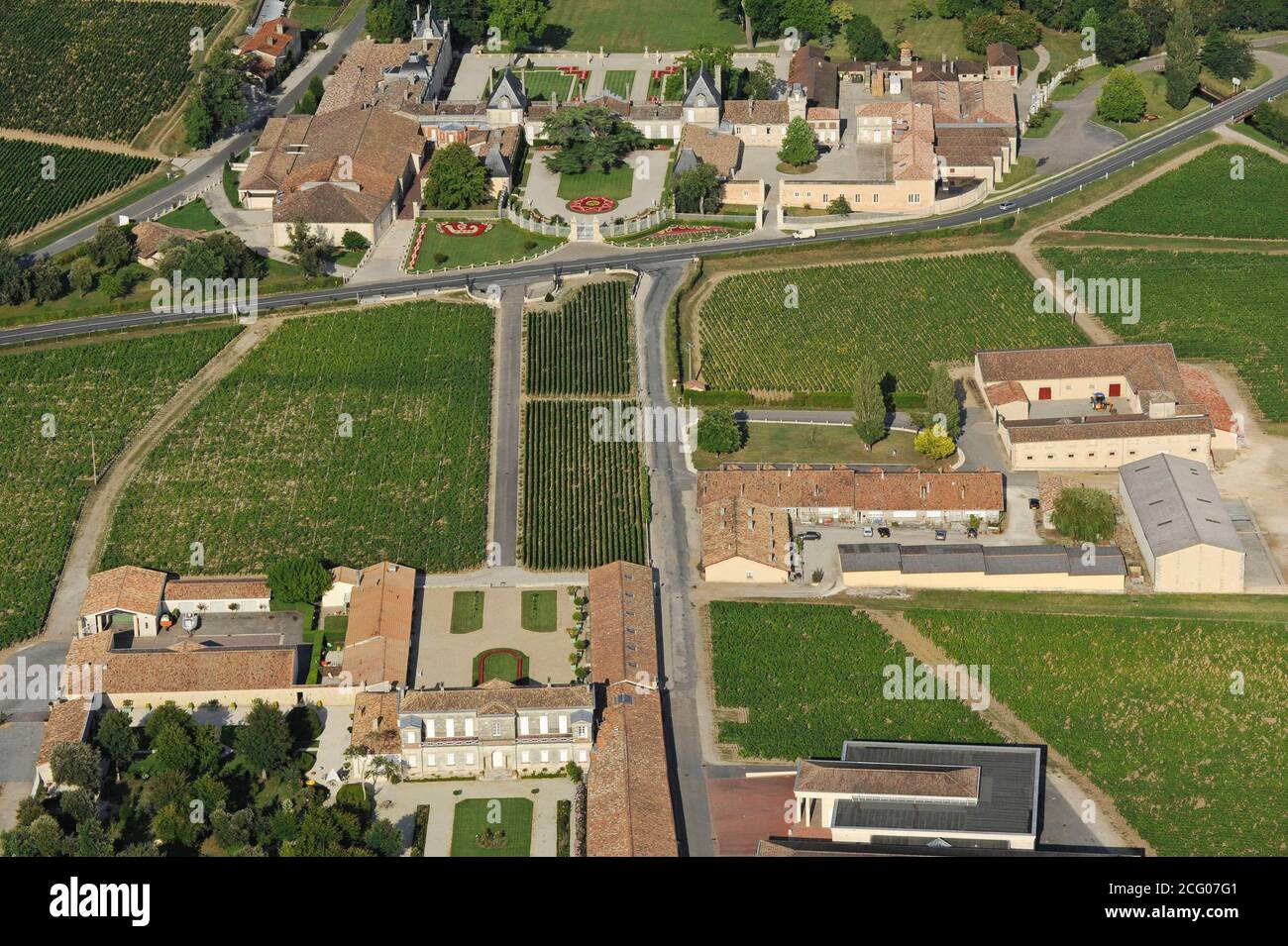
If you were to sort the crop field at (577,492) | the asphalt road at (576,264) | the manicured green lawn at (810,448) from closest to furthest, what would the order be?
1. the crop field at (577,492)
2. the manicured green lawn at (810,448)
3. the asphalt road at (576,264)

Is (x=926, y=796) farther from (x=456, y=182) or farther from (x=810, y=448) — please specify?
(x=456, y=182)

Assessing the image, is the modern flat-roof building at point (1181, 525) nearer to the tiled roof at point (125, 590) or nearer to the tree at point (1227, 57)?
the tiled roof at point (125, 590)

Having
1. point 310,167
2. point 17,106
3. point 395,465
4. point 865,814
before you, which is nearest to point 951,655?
point 865,814

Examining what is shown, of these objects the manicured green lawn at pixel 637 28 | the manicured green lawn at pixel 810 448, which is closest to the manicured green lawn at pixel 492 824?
the manicured green lawn at pixel 810 448

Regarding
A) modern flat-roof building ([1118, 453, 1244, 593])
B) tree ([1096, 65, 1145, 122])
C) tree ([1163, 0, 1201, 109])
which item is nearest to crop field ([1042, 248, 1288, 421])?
modern flat-roof building ([1118, 453, 1244, 593])

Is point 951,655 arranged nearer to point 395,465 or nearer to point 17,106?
point 395,465

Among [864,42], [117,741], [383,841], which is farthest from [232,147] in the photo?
[383,841]
